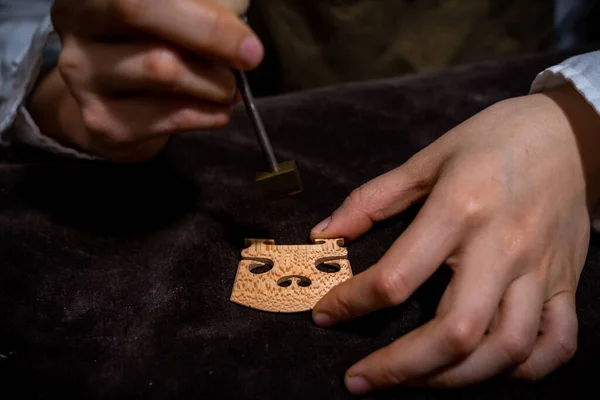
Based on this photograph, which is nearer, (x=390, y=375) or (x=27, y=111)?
(x=390, y=375)

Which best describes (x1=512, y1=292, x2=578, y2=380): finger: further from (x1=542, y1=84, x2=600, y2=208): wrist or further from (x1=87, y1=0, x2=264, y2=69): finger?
(x1=87, y1=0, x2=264, y2=69): finger

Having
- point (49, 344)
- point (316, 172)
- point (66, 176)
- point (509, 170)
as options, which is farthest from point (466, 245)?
point (66, 176)

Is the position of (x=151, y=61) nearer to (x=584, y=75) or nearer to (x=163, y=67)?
(x=163, y=67)

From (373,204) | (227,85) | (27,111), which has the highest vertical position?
(227,85)

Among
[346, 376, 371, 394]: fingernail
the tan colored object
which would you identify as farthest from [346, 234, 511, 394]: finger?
the tan colored object

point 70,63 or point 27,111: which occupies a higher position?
point 70,63

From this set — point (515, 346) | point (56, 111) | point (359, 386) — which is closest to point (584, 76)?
point (515, 346)
